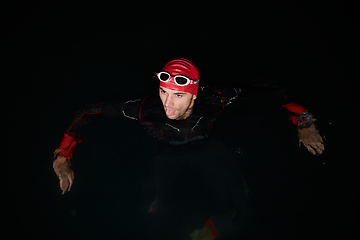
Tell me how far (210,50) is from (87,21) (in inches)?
24.7

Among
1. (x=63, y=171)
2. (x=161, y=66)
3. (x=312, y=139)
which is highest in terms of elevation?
(x=161, y=66)

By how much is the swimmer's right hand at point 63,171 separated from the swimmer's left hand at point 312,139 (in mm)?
876

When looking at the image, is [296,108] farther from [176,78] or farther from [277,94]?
[176,78]

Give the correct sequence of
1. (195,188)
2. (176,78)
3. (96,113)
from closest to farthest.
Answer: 1. (176,78)
2. (96,113)
3. (195,188)

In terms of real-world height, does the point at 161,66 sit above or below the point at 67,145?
above

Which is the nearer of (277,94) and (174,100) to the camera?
(174,100)

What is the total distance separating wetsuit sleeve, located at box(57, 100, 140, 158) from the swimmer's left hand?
0.63 meters

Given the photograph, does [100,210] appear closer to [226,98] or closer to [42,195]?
[42,195]

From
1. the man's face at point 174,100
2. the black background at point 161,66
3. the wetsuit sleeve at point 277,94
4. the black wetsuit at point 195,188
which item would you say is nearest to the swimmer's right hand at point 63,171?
the black background at point 161,66

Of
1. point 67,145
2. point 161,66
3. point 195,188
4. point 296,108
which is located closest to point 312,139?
point 296,108

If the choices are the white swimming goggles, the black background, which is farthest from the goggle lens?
the black background

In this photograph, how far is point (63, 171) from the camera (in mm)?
861

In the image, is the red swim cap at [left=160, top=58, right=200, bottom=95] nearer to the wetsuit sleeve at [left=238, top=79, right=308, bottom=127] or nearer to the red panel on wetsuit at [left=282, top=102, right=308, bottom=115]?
the wetsuit sleeve at [left=238, top=79, right=308, bottom=127]

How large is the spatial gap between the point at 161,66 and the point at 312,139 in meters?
0.74
